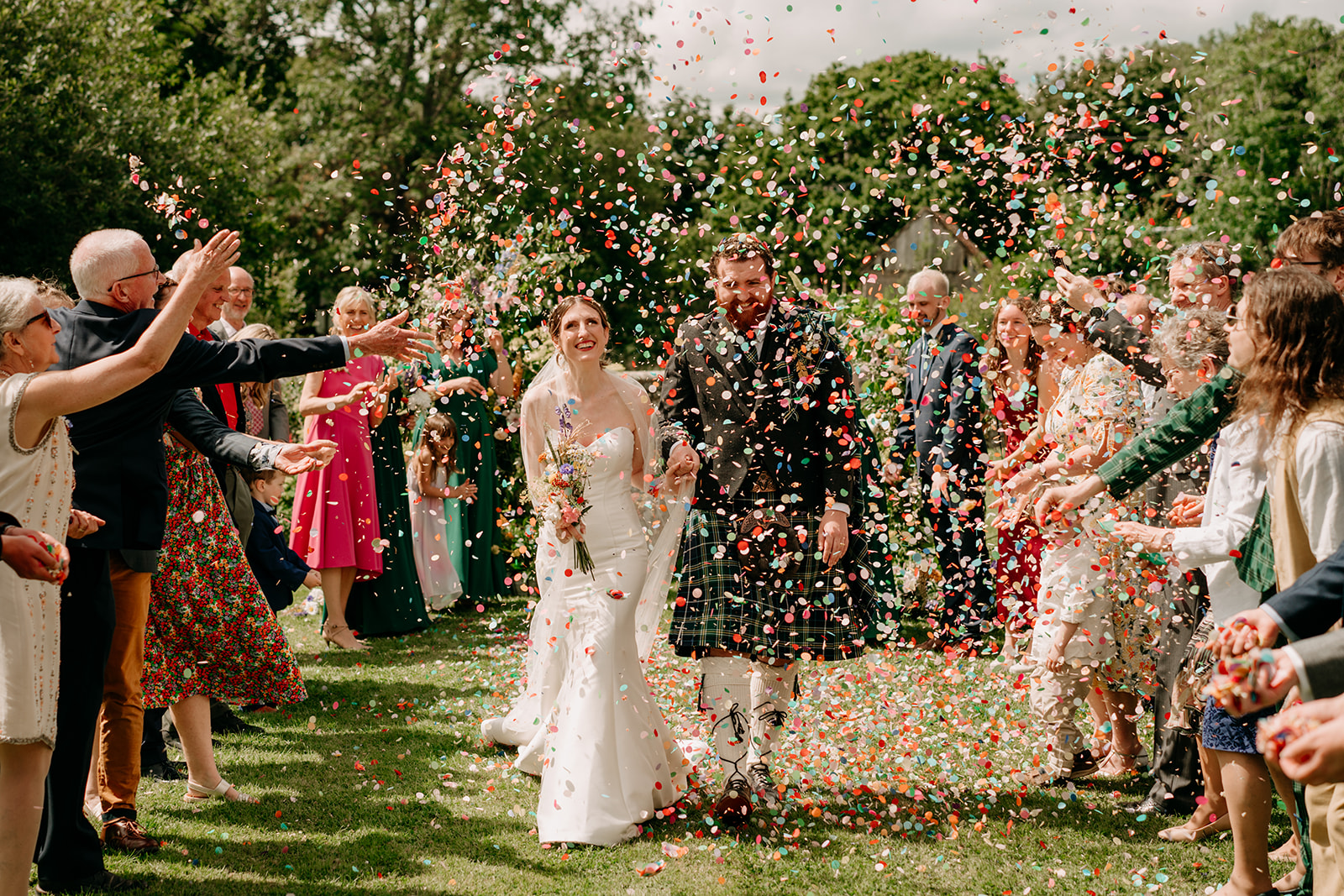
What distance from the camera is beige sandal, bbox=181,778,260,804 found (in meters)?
4.82

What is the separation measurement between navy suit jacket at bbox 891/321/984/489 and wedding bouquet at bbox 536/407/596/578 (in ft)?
11.2

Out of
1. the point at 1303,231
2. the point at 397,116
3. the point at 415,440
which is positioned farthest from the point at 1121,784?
the point at 397,116

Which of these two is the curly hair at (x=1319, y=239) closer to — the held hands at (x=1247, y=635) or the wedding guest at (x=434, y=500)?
the held hands at (x=1247, y=635)

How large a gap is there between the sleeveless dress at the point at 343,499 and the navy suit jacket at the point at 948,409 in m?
4.28

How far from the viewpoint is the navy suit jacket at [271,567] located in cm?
667

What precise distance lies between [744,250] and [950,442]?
3.49m

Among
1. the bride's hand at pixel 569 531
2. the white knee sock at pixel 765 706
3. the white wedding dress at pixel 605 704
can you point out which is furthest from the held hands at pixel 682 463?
the white knee sock at pixel 765 706

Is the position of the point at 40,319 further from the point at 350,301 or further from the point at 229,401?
the point at 350,301

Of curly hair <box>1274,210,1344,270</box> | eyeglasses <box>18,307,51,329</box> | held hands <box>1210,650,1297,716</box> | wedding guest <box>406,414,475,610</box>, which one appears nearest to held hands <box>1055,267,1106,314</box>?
curly hair <box>1274,210,1344,270</box>

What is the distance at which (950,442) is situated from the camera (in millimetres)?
7684

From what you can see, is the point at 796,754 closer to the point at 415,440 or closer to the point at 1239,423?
the point at 1239,423

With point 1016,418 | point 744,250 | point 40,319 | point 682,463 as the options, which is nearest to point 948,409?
point 1016,418

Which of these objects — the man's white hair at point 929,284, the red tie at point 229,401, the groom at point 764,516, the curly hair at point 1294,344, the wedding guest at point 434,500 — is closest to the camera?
the curly hair at point 1294,344

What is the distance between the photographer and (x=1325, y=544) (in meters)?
2.79
